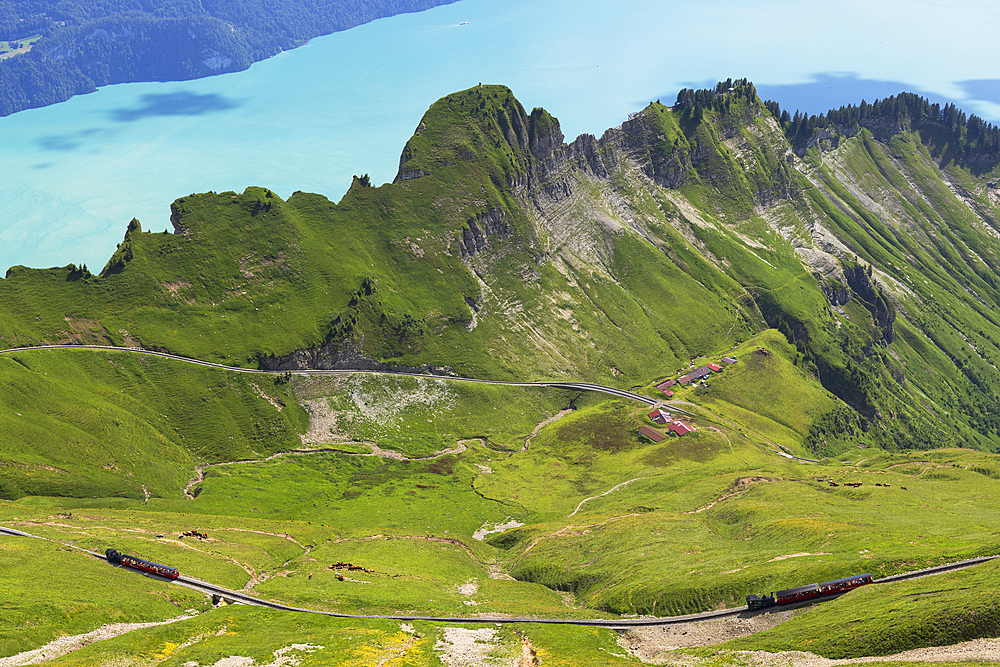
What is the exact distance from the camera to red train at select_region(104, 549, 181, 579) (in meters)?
111

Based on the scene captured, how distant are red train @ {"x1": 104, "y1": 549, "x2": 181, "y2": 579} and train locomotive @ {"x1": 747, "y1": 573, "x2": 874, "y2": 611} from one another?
299ft

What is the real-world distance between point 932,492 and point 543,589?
4009 inches

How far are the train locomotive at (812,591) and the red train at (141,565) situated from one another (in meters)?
91.3

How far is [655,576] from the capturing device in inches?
4584

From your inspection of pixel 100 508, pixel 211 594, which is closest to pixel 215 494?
pixel 100 508

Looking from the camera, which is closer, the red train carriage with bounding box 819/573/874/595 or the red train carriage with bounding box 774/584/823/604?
the red train carriage with bounding box 819/573/874/595

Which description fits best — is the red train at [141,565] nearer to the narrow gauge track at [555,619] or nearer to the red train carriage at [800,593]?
the narrow gauge track at [555,619]

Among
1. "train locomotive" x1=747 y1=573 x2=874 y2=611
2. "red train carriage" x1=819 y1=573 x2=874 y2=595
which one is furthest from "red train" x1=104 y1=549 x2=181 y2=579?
"red train carriage" x1=819 y1=573 x2=874 y2=595

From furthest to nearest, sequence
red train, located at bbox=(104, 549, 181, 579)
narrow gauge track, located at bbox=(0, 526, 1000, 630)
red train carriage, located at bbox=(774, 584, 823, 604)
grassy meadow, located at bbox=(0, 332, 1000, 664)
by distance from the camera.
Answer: red train, located at bbox=(104, 549, 181, 579) → red train carriage, located at bbox=(774, 584, 823, 604) → narrow gauge track, located at bbox=(0, 526, 1000, 630) → grassy meadow, located at bbox=(0, 332, 1000, 664)

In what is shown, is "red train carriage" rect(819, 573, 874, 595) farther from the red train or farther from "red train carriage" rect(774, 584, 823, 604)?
the red train

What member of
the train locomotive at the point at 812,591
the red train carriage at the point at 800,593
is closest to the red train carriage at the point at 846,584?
the train locomotive at the point at 812,591

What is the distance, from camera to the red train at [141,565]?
11075cm

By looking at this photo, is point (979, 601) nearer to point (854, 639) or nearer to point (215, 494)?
point (854, 639)

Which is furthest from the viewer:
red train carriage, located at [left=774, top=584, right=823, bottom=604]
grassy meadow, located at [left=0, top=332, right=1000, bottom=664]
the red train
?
the red train
